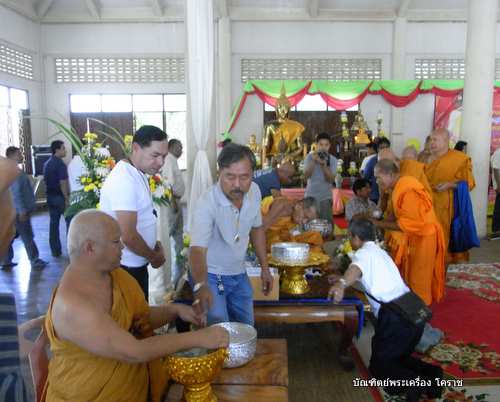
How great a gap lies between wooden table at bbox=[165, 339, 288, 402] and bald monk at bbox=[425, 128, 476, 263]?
10.3 ft

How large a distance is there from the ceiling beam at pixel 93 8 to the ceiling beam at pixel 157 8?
1.24 meters

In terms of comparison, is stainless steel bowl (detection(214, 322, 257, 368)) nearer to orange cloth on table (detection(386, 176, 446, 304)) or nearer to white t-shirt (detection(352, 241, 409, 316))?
white t-shirt (detection(352, 241, 409, 316))

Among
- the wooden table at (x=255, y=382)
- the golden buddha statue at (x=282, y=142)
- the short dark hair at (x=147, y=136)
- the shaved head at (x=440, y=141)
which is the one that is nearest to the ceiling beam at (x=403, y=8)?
the golden buddha statue at (x=282, y=142)

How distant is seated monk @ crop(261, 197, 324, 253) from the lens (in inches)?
136

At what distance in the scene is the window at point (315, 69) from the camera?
10445 millimetres

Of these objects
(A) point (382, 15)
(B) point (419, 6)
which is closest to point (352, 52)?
(A) point (382, 15)

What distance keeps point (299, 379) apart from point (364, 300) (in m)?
0.70

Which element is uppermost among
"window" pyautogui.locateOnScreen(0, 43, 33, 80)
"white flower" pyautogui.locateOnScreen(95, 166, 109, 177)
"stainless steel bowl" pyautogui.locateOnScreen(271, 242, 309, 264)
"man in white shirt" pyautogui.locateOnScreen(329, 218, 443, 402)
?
"window" pyautogui.locateOnScreen(0, 43, 33, 80)

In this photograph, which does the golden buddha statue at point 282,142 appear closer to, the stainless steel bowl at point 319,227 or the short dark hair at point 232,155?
the stainless steel bowl at point 319,227

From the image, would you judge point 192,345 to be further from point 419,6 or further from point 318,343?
point 419,6

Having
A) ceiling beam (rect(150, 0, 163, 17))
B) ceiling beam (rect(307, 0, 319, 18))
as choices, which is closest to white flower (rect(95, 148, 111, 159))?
ceiling beam (rect(150, 0, 163, 17))

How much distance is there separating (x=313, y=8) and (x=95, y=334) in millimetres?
10066

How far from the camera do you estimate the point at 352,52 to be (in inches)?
410

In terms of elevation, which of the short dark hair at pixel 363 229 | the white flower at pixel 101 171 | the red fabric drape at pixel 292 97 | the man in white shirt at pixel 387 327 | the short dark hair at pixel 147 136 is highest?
the red fabric drape at pixel 292 97
